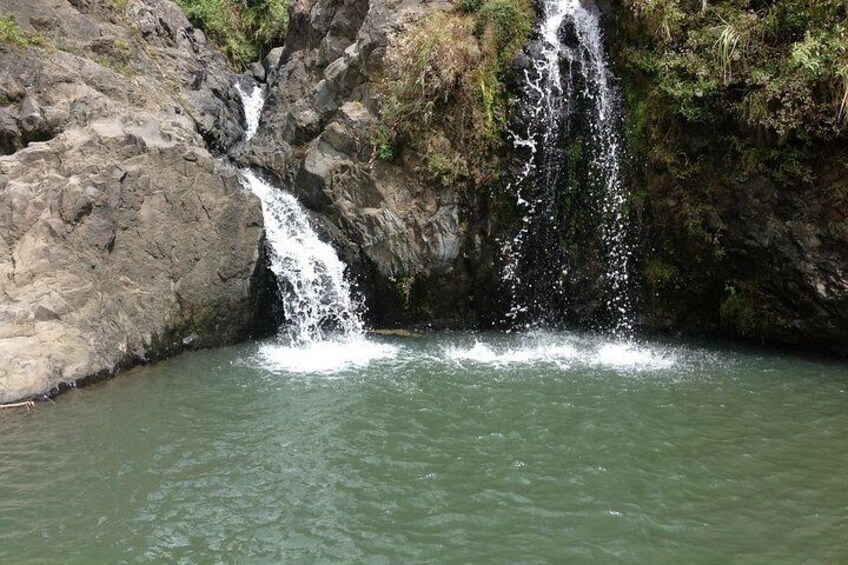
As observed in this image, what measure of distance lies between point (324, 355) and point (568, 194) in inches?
243

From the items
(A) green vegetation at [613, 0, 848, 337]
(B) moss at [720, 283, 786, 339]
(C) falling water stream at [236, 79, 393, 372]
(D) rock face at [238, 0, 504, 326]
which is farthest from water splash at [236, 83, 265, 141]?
(B) moss at [720, 283, 786, 339]

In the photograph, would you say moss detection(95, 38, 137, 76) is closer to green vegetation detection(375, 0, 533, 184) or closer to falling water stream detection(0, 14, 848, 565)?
green vegetation detection(375, 0, 533, 184)

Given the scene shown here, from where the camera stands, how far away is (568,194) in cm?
1399

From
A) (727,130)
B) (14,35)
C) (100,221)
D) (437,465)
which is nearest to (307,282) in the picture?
(100,221)

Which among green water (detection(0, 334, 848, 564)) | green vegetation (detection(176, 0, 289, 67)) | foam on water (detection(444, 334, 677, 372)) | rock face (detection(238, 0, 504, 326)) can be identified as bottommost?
green water (detection(0, 334, 848, 564))

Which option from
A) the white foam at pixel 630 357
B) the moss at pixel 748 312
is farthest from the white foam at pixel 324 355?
the moss at pixel 748 312

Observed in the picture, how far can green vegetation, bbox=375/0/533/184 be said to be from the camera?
14.0 m

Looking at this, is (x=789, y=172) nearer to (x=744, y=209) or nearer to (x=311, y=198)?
(x=744, y=209)

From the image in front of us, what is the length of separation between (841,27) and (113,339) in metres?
13.5

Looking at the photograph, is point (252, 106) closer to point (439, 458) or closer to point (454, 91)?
point (454, 91)

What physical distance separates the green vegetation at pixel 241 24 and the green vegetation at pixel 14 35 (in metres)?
9.33

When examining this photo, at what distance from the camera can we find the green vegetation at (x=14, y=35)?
43.4 ft

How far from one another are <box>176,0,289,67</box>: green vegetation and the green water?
14991mm

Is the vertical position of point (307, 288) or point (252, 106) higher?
point (252, 106)
